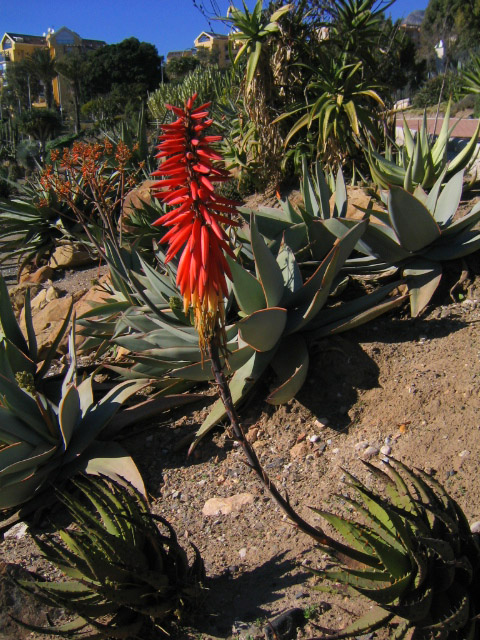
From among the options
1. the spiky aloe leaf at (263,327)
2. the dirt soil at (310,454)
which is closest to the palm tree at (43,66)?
the dirt soil at (310,454)

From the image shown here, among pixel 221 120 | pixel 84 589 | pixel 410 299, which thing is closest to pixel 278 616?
pixel 84 589

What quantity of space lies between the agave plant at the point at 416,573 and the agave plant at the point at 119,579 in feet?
2.26

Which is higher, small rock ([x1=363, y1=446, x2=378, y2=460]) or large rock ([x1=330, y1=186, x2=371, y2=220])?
large rock ([x1=330, y1=186, x2=371, y2=220])

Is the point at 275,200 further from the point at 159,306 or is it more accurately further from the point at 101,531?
the point at 101,531

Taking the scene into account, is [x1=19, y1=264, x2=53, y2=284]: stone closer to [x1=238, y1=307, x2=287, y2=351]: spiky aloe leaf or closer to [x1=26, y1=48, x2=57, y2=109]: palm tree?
[x1=238, y1=307, x2=287, y2=351]: spiky aloe leaf

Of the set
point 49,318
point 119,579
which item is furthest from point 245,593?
point 49,318

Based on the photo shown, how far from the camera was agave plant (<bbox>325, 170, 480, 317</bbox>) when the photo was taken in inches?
149

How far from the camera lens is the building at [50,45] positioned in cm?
7175

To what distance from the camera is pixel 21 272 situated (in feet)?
29.5

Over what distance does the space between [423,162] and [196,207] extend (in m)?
3.49

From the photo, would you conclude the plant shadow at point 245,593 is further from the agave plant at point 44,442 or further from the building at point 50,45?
the building at point 50,45

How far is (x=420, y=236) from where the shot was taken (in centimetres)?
391

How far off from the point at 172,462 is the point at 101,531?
1.38 m

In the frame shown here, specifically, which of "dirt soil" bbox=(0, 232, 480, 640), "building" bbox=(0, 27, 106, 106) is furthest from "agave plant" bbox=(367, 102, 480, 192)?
"building" bbox=(0, 27, 106, 106)
